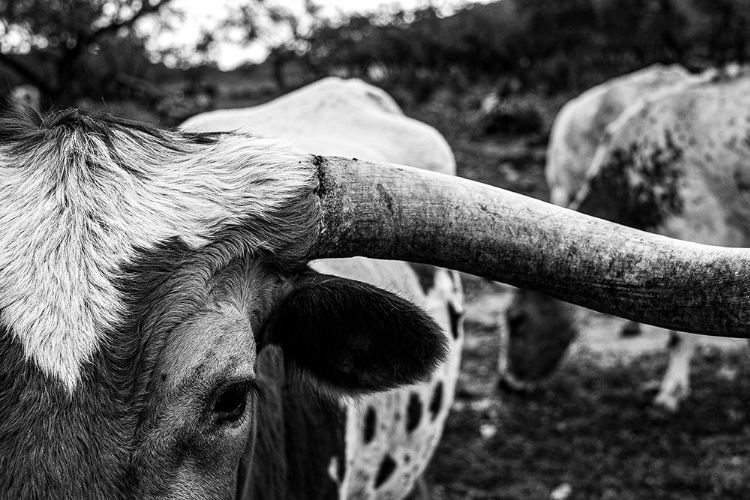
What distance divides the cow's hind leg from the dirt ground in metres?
0.12

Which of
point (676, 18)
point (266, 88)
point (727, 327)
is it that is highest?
point (727, 327)

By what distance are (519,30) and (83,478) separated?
4542 cm

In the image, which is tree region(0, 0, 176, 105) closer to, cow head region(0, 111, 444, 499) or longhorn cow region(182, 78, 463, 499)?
longhorn cow region(182, 78, 463, 499)

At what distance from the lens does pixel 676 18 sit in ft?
107

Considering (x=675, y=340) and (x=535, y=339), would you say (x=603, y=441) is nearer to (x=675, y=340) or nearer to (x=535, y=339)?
(x=535, y=339)

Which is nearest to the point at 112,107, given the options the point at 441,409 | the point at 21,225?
the point at 21,225

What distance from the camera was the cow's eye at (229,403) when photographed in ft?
5.71

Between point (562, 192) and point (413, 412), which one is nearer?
point (413, 412)

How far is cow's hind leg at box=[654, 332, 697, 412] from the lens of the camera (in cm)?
671

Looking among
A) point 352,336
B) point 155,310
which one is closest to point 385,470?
point 352,336

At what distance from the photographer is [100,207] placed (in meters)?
1.73

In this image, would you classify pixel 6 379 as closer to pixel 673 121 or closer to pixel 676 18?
pixel 673 121

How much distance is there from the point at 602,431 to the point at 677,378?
958 mm

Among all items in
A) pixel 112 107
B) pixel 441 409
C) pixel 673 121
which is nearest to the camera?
pixel 112 107
